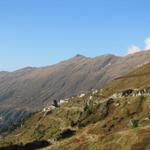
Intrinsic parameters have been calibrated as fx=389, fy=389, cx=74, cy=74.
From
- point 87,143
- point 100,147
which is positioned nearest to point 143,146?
point 100,147

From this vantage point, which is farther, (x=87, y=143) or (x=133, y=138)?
(x=87, y=143)

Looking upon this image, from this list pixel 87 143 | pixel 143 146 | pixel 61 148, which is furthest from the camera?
pixel 61 148

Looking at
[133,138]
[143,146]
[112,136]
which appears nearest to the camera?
[143,146]

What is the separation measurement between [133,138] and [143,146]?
10.1m

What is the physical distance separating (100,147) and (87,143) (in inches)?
694

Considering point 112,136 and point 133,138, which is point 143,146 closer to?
point 133,138

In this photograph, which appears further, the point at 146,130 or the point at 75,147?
the point at 75,147

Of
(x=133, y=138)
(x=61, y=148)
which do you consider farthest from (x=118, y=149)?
(x=61, y=148)

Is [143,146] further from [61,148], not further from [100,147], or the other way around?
[61,148]

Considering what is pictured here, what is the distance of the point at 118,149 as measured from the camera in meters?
141

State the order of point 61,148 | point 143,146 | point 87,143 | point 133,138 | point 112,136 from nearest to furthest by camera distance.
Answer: point 143,146, point 133,138, point 112,136, point 87,143, point 61,148

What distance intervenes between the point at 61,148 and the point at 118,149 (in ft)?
189

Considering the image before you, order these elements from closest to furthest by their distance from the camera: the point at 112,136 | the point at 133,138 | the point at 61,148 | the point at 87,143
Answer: the point at 133,138 → the point at 112,136 → the point at 87,143 → the point at 61,148

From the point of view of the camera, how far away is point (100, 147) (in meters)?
150
